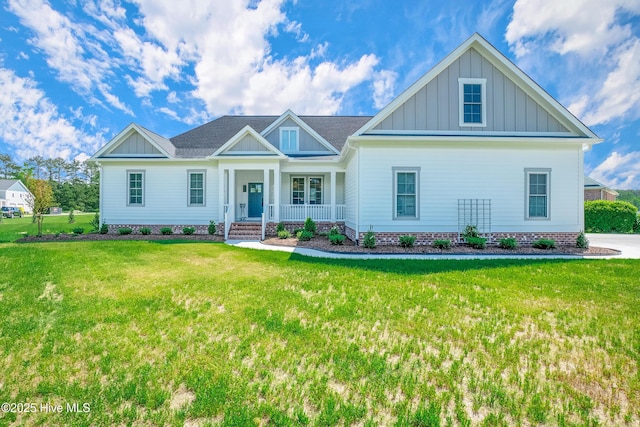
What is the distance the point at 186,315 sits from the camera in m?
4.39

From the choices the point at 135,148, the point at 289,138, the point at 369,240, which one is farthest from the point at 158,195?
the point at 369,240

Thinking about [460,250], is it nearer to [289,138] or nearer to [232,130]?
[289,138]

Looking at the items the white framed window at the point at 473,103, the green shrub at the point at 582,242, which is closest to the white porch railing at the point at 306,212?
the white framed window at the point at 473,103

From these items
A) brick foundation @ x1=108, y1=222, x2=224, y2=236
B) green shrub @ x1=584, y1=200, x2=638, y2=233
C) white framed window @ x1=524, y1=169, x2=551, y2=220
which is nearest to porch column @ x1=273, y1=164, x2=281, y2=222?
brick foundation @ x1=108, y1=222, x2=224, y2=236

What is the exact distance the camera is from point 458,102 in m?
10.9

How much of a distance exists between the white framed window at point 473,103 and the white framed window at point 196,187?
475 inches

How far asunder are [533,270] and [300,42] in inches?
688

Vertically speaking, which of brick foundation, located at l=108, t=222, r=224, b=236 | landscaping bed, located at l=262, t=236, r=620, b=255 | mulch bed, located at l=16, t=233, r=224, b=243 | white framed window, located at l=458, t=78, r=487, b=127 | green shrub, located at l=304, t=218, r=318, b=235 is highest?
white framed window, located at l=458, t=78, r=487, b=127

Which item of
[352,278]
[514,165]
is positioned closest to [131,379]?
[352,278]

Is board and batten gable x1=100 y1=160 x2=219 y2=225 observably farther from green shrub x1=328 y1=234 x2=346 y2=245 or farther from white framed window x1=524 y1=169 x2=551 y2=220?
white framed window x1=524 y1=169 x2=551 y2=220

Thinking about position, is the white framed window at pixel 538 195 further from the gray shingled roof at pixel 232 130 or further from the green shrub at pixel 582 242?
the gray shingled roof at pixel 232 130

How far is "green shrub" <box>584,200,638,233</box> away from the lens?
56.6 feet

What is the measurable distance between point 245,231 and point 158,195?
5177 millimetres

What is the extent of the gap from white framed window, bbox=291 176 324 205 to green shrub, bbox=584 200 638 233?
16.1 meters
